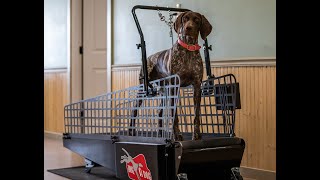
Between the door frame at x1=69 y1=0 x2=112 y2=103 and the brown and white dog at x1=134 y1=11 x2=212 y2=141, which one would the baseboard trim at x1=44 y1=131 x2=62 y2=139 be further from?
the brown and white dog at x1=134 y1=11 x2=212 y2=141

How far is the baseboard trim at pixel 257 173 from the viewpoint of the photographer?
3.18 meters

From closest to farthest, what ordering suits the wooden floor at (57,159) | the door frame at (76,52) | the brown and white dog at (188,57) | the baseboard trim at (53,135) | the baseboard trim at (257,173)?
the brown and white dog at (188,57), the baseboard trim at (257,173), the wooden floor at (57,159), the door frame at (76,52), the baseboard trim at (53,135)

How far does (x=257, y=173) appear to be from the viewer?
129 inches

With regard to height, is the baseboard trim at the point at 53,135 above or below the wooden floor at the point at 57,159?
above

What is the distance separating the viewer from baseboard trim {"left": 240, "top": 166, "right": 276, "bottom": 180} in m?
3.18

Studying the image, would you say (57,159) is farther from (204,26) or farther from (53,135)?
(204,26)

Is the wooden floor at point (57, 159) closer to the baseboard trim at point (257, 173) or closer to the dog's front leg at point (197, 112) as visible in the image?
the baseboard trim at point (257, 173)

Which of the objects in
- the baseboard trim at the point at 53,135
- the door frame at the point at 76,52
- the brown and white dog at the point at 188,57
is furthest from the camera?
the baseboard trim at the point at 53,135

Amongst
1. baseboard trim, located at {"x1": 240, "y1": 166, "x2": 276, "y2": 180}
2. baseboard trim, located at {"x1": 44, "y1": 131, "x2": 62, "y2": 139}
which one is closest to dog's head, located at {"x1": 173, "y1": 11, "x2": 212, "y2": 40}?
baseboard trim, located at {"x1": 240, "y1": 166, "x2": 276, "y2": 180}

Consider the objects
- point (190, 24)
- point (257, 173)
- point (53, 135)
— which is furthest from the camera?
point (53, 135)

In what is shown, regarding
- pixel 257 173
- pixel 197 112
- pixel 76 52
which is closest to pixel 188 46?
pixel 197 112

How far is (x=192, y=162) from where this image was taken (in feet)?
7.47

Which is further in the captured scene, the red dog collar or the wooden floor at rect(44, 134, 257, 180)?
the wooden floor at rect(44, 134, 257, 180)

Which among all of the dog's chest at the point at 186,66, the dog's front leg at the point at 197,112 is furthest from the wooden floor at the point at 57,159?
the dog's chest at the point at 186,66
